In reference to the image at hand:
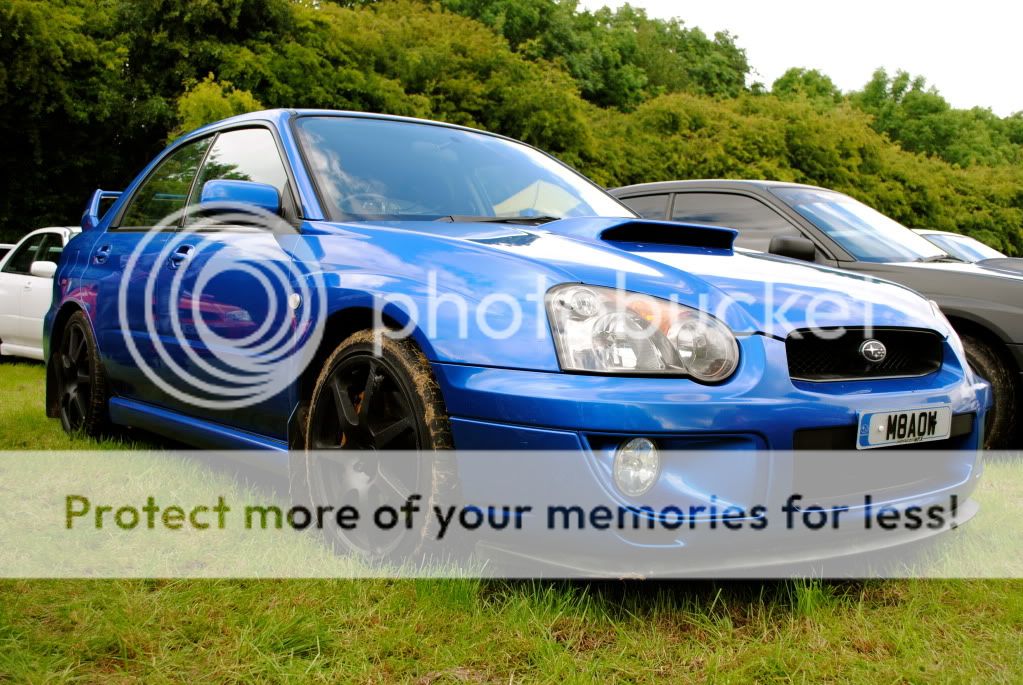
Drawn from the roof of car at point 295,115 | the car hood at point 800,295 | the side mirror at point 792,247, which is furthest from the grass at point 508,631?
the side mirror at point 792,247

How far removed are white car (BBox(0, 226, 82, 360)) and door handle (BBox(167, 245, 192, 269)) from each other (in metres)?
5.05

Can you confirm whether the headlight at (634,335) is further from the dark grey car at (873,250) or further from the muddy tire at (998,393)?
the muddy tire at (998,393)

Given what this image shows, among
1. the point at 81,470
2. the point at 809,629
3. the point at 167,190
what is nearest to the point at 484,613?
the point at 809,629

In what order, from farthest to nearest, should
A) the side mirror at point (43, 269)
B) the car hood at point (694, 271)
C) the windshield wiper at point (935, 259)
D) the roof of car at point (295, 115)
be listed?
the side mirror at point (43, 269)
the windshield wiper at point (935, 259)
the roof of car at point (295, 115)
the car hood at point (694, 271)

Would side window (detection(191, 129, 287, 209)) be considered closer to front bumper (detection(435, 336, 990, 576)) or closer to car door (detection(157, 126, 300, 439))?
car door (detection(157, 126, 300, 439))

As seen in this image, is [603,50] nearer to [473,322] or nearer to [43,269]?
[43,269]

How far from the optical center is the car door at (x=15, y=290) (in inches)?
351

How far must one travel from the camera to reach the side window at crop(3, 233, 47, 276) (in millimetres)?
9297

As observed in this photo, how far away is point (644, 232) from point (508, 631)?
141 cm

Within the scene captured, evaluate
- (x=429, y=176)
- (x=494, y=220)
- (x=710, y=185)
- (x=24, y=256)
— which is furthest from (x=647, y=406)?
(x=24, y=256)

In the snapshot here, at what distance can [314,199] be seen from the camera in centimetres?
343

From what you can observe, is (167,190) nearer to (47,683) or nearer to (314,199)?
(314,199)

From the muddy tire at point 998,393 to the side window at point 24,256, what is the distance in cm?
800

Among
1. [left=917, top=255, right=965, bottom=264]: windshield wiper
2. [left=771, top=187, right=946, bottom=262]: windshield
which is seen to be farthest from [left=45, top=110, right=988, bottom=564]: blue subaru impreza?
[left=917, top=255, right=965, bottom=264]: windshield wiper
